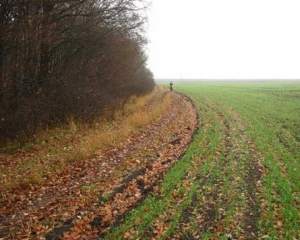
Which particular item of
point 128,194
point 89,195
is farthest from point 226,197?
point 89,195

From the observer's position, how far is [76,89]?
15.3 m

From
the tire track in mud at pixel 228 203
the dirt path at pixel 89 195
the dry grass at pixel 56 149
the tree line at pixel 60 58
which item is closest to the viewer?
the tire track in mud at pixel 228 203

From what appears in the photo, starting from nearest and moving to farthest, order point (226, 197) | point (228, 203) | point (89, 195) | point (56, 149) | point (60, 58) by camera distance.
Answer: point (228, 203), point (226, 197), point (89, 195), point (56, 149), point (60, 58)

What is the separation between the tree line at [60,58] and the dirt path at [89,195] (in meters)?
3.84

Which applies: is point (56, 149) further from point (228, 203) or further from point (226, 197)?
point (228, 203)

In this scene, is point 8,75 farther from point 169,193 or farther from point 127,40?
point 127,40

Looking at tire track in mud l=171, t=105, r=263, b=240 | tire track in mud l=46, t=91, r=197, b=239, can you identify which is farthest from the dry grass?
tire track in mud l=171, t=105, r=263, b=240

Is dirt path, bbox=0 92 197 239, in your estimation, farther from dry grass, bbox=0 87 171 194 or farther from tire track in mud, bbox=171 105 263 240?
tire track in mud, bbox=171 105 263 240

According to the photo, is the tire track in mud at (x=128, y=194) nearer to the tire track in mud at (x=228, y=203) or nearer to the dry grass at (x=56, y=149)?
the tire track in mud at (x=228, y=203)

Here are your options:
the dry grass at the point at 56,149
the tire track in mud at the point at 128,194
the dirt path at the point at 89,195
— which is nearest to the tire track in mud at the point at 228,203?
the tire track in mud at the point at 128,194

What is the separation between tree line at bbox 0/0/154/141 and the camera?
36.4 feet

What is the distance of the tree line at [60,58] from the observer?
36.4 ft

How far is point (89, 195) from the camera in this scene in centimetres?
755

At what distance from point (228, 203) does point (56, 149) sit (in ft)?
24.6
